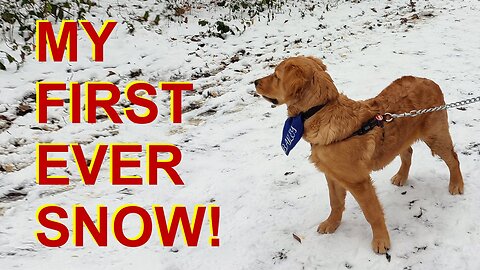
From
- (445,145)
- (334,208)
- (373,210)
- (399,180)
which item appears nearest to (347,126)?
(373,210)

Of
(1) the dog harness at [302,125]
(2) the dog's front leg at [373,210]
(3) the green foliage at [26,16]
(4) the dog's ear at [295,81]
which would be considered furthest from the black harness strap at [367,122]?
(3) the green foliage at [26,16]

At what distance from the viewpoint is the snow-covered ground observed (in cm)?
357

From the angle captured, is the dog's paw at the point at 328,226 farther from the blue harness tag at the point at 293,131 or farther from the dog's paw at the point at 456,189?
the dog's paw at the point at 456,189

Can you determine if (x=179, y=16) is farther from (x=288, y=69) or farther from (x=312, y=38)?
(x=288, y=69)

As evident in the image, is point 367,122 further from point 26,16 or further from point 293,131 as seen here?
point 26,16

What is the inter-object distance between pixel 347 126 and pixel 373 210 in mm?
721

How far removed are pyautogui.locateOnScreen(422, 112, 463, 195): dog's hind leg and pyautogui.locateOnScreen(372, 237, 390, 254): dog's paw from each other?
1.05 metres

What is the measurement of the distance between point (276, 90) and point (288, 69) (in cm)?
26

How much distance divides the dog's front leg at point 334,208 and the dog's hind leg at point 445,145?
97 centimetres

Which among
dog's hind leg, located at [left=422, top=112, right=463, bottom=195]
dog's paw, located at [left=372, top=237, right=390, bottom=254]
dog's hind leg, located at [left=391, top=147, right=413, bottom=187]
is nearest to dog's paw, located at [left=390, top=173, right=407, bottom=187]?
dog's hind leg, located at [left=391, top=147, right=413, bottom=187]

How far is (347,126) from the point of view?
329cm

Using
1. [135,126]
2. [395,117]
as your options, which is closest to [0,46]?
[135,126]

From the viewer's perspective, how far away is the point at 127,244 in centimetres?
383

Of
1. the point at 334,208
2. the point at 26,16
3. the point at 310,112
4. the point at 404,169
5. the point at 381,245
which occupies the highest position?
the point at 26,16
